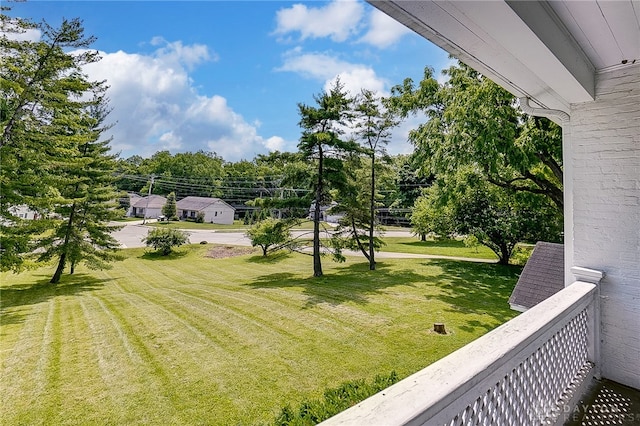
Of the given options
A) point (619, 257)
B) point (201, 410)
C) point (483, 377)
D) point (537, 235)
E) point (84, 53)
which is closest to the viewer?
point (483, 377)

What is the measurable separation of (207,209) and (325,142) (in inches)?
925

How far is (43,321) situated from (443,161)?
31.2 ft

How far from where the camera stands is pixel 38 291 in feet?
31.1

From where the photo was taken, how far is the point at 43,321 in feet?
21.2

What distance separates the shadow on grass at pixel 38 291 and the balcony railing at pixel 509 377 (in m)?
9.08

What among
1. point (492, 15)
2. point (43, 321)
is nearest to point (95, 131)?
point (43, 321)

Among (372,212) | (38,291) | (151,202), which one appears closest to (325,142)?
(372,212)

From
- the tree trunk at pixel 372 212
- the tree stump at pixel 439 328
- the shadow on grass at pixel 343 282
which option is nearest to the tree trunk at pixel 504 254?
the shadow on grass at pixel 343 282

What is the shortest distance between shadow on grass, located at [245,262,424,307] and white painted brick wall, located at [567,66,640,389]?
17.7 ft

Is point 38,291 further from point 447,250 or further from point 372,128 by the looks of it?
point 447,250

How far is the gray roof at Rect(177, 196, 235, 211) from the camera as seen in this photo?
30.1 meters

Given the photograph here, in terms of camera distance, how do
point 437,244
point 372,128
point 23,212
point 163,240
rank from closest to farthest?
1. point 23,212
2. point 372,128
3. point 163,240
4. point 437,244

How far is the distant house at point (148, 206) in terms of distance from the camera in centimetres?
2766

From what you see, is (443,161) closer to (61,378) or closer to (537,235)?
(537,235)
